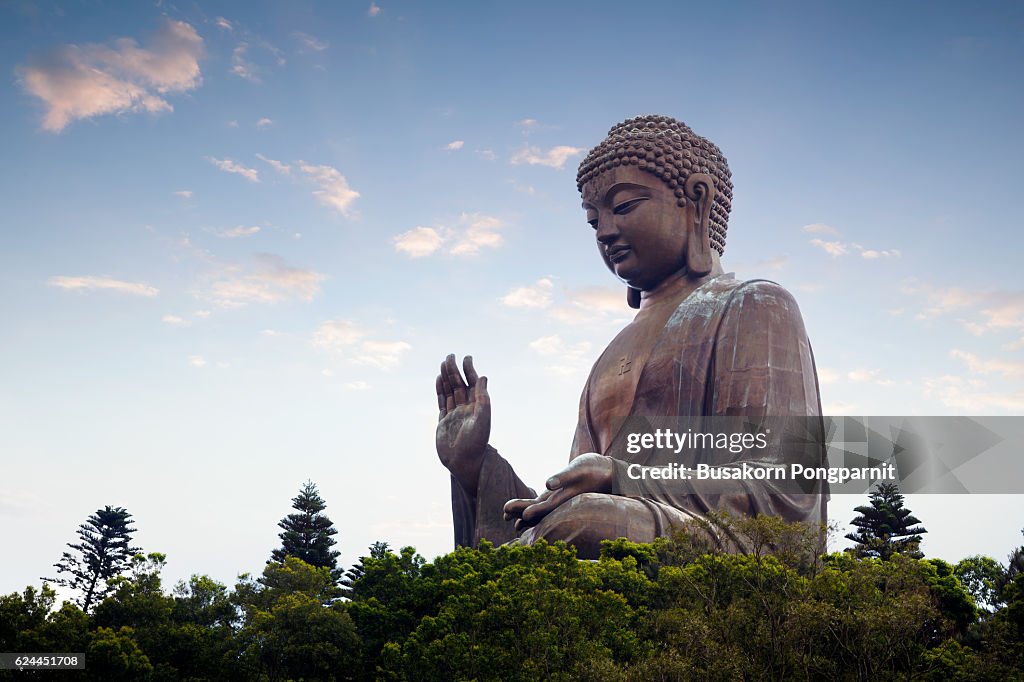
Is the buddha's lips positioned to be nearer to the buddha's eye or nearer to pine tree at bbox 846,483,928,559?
the buddha's eye

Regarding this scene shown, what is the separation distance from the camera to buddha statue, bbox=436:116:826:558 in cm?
1073

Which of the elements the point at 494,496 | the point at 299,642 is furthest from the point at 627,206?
the point at 299,642

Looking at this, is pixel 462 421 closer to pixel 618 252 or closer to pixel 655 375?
pixel 655 375

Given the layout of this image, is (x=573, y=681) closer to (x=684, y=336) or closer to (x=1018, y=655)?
(x=1018, y=655)

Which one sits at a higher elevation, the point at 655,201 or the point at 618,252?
the point at 655,201

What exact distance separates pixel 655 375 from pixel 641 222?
1.88m

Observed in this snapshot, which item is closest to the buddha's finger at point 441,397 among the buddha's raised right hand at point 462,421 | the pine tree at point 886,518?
the buddha's raised right hand at point 462,421

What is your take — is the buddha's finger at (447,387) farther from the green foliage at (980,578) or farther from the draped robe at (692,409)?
the green foliage at (980,578)

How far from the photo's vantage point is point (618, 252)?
531 inches

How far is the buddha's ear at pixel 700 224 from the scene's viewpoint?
43.8 feet

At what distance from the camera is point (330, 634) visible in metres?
11.7

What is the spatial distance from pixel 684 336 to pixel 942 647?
439cm

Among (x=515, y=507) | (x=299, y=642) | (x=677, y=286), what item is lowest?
(x=299, y=642)

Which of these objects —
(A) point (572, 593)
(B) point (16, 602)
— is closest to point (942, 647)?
(A) point (572, 593)
